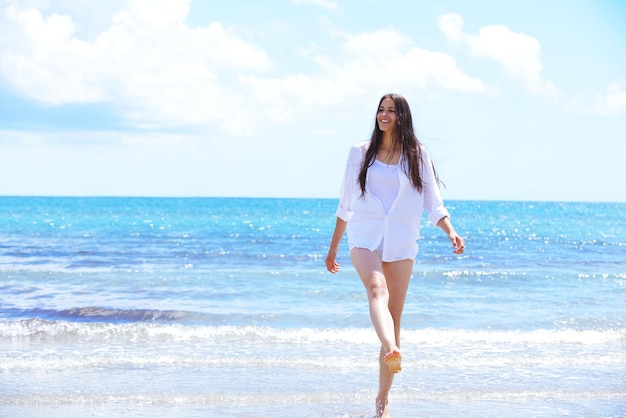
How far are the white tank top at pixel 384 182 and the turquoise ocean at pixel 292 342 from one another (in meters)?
1.96

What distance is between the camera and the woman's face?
4.60m

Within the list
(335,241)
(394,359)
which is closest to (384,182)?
(335,241)

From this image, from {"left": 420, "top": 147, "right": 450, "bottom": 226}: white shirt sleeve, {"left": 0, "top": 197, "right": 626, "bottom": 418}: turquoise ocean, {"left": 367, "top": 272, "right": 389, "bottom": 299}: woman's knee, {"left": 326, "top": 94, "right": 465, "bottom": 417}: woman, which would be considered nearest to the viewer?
{"left": 367, "top": 272, "right": 389, "bottom": 299}: woman's knee

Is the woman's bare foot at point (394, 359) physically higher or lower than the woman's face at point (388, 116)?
lower

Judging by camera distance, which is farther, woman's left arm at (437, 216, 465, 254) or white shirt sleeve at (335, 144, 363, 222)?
white shirt sleeve at (335, 144, 363, 222)

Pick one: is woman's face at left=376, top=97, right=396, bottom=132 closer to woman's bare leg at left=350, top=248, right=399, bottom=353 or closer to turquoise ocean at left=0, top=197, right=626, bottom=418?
woman's bare leg at left=350, top=248, right=399, bottom=353

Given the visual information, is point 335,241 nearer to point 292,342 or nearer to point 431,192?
point 431,192

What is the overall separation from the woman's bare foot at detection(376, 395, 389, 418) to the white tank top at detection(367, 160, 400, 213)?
1.46m

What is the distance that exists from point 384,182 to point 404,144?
0.28 meters

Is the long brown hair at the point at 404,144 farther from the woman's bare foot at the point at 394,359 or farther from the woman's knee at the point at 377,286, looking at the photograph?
the woman's bare foot at the point at 394,359

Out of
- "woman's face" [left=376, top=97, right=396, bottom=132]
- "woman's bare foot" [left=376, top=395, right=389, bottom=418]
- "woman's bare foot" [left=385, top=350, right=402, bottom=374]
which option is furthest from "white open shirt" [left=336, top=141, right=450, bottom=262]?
"woman's bare foot" [left=376, top=395, right=389, bottom=418]

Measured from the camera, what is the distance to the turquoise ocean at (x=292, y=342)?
19.6ft

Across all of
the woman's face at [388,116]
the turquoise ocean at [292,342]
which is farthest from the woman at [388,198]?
the turquoise ocean at [292,342]

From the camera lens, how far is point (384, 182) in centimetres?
462
